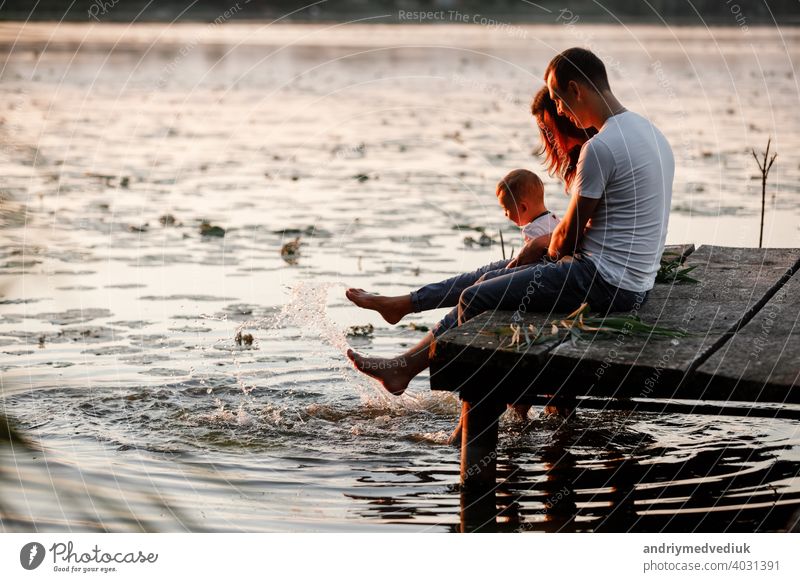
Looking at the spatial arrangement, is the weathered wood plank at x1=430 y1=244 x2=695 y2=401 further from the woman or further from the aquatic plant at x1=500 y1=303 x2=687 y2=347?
the woman

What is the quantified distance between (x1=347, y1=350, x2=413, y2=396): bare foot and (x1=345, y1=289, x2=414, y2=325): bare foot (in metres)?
0.40

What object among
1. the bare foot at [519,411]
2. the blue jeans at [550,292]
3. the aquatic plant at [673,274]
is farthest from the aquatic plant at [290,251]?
the blue jeans at [550,292]

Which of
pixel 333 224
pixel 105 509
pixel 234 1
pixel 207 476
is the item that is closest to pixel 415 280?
pixel 333 224

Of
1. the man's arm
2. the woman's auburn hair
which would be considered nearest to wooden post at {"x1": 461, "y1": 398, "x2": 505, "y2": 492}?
the man's arm

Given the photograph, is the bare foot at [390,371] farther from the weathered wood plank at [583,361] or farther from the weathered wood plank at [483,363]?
the weathered wood plank at [483,363]

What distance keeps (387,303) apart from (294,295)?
1.05m

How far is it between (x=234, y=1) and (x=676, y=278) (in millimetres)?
34967

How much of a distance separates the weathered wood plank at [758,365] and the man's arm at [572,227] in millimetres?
826

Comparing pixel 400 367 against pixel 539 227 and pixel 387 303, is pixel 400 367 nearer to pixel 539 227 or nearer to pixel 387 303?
pixel 387 303

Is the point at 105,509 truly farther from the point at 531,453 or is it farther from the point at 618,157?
the point at 531,453

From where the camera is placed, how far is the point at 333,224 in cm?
1111

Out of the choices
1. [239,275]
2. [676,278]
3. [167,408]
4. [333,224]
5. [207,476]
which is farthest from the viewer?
[333,224]

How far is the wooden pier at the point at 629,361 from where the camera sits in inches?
167

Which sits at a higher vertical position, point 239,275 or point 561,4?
point 561,4
